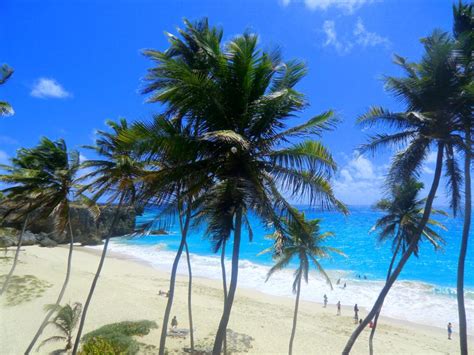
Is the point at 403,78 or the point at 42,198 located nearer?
the point at 403,78

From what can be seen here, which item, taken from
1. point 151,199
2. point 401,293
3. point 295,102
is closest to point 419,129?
point 295,102

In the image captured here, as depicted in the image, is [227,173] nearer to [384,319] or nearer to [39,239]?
[384,319]

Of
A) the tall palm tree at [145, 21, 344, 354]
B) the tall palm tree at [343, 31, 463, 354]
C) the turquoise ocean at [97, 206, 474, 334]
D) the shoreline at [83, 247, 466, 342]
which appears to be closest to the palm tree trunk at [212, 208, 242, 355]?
the tall palm tree at [145, 21, 344, 354]

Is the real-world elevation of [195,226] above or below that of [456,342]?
above

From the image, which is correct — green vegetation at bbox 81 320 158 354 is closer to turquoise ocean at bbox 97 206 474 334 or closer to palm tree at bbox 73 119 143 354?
palm tree at bbox 73 119 143 354

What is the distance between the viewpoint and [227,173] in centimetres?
614

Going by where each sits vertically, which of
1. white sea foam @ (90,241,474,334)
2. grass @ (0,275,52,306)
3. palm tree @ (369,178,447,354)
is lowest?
grass @ (0,275,52,306)

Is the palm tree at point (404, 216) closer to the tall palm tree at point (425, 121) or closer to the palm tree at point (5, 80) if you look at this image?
the tall palm tree at point (425, 121)

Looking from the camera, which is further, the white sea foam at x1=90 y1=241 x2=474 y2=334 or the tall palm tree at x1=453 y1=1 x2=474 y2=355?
the white sea foam at x1=90 y1=241 x2=474 y2=334

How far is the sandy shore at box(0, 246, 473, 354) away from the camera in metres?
15.1

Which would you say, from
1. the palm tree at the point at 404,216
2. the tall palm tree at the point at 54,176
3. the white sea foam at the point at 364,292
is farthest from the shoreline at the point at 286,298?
the tall palm tree at the point at 54,176

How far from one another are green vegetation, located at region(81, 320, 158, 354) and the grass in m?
6.67

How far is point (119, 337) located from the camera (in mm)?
12906

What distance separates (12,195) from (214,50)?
438 inches
